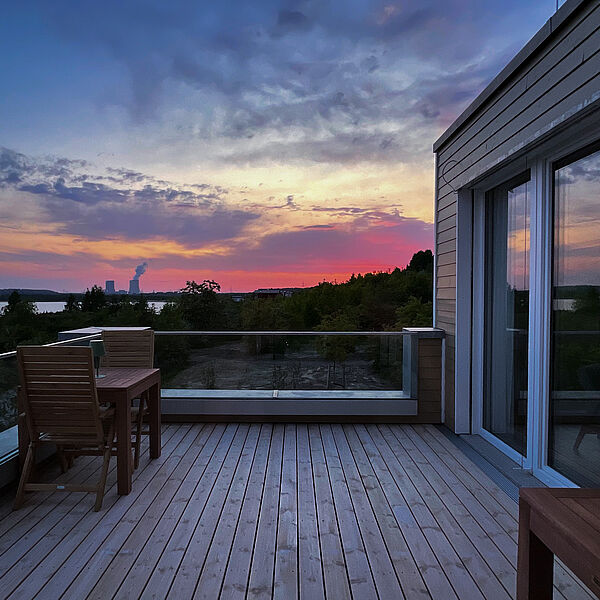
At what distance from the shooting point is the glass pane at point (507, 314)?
12.3ft

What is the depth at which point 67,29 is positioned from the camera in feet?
19.2

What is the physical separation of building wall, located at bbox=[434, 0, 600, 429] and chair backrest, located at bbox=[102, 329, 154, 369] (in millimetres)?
2981

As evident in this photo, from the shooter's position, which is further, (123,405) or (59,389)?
(123,405)

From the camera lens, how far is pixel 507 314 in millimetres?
4039

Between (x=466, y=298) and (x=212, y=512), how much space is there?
3.05 m

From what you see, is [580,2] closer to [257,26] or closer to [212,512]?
[212,512]

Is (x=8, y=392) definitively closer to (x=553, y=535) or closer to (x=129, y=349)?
(x=129, y=349)

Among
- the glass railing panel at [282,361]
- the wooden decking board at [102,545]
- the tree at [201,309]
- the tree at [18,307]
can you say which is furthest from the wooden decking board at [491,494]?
the tree at [18,307]

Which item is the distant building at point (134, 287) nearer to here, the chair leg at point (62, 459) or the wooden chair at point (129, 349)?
the wooden chair at point (129, 349)

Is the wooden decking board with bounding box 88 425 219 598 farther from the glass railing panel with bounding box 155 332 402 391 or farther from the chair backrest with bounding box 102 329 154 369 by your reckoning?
the glass railing panel with bounding box 155 332 402 391

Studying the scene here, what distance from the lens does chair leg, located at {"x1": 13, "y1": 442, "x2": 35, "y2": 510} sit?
3.07 metres

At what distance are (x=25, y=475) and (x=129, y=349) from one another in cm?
152

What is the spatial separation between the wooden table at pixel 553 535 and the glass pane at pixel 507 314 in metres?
2.35

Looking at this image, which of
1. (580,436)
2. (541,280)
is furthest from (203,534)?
(541,280)
